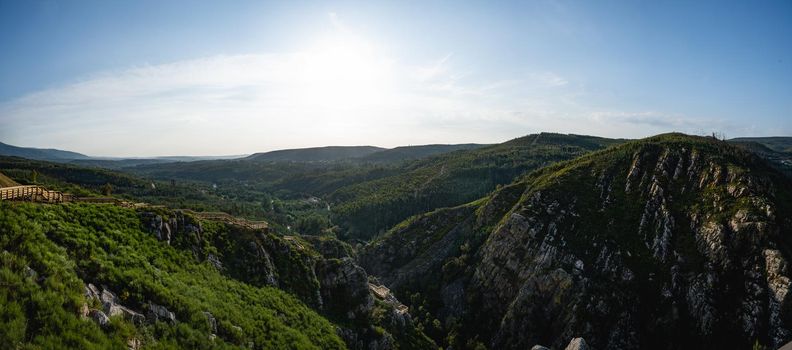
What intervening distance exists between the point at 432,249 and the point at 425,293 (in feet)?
65.9

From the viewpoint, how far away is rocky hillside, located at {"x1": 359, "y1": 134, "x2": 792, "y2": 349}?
6338 centimetres

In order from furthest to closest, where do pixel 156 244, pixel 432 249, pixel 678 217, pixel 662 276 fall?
pixel 432 249 → pixel 678 217 → pixel 662 276 → pixel 156 244

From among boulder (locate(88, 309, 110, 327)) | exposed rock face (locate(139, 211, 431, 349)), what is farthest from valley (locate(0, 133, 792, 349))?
exposed rock face (locate(139, 211, 431, 349))

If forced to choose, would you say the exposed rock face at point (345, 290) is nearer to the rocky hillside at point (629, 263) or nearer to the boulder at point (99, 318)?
the rocky hillside at point (629, 263)

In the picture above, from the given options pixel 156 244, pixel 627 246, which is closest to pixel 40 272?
pixel 156 244

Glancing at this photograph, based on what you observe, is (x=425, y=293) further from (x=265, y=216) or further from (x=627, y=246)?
(x=265, y=216)

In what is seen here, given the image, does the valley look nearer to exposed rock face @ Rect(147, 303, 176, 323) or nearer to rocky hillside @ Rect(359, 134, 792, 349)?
exposed rock face @ Rect(147, 303, 176, 323)

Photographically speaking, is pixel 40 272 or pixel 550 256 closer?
pixel 40 272

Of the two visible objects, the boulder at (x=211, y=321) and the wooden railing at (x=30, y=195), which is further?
the wooden railing at (x=30, y=195)

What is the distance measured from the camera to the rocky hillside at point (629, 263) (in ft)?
208

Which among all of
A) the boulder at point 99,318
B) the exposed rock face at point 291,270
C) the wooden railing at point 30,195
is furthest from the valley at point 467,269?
the wooden railing at point 30,195

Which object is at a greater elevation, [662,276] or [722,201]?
[722,201]

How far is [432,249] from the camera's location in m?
116

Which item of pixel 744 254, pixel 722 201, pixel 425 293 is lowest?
pixel 425 293
